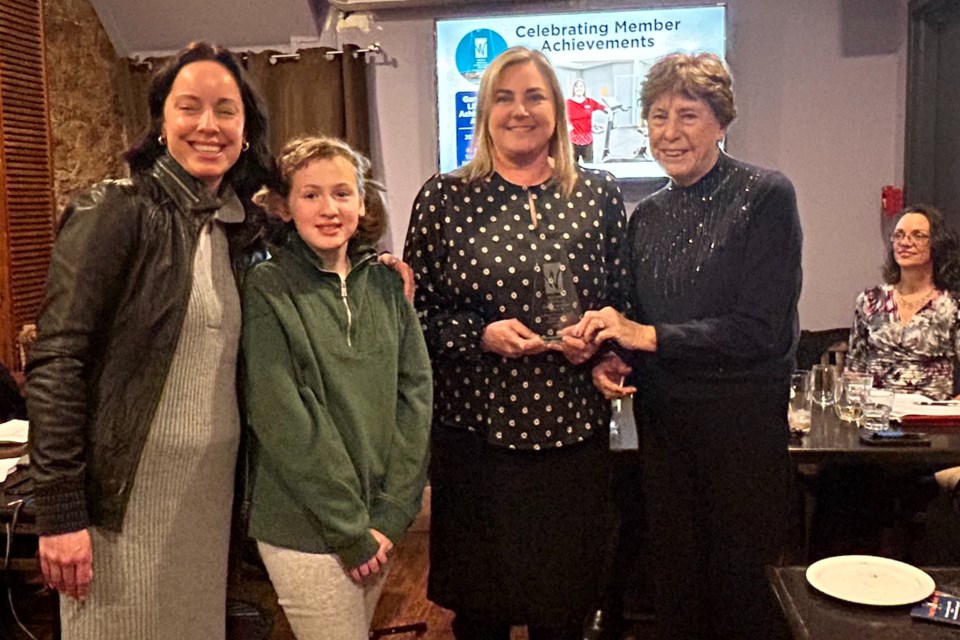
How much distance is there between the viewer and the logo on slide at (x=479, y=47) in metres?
4.48

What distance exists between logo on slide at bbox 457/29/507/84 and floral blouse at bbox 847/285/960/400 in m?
2.18

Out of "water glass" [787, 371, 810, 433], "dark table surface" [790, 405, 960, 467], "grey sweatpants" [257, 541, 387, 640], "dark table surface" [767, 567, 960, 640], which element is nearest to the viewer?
"dark table surface" [767, 567, 960, 640]

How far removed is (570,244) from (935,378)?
2.08 m

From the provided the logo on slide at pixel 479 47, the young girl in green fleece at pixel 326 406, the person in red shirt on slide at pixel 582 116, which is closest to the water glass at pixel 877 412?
the young girl in green fleece at pixel 326 406

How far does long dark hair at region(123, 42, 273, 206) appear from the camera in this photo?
156cm

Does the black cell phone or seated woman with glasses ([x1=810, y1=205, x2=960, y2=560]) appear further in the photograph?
seated woman with glasses ([x1=810, y1=205, x2=960, y2=560])

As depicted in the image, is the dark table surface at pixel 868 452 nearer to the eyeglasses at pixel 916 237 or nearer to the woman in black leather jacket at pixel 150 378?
the eyeglasses at pixel 916 237

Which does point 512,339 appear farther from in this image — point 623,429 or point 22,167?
point 22,167

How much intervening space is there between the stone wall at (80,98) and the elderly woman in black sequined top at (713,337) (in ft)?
10.0

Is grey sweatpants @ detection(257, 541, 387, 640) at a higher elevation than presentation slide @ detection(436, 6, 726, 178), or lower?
lower

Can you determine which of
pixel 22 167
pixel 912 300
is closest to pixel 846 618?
pixel 912 300

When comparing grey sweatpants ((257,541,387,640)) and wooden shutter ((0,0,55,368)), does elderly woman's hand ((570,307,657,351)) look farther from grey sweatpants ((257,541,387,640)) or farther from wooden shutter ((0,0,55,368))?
wooden shutter ((0,0,55,368))

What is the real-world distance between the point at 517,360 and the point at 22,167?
298 centimetres

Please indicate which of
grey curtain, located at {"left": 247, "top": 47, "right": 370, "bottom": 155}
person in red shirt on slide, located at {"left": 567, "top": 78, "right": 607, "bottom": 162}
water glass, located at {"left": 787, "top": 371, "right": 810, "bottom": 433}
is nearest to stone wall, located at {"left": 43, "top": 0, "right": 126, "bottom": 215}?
grey curtain, located at {"left": 247, "top": 47, "right": 370, "bottom": 155}
